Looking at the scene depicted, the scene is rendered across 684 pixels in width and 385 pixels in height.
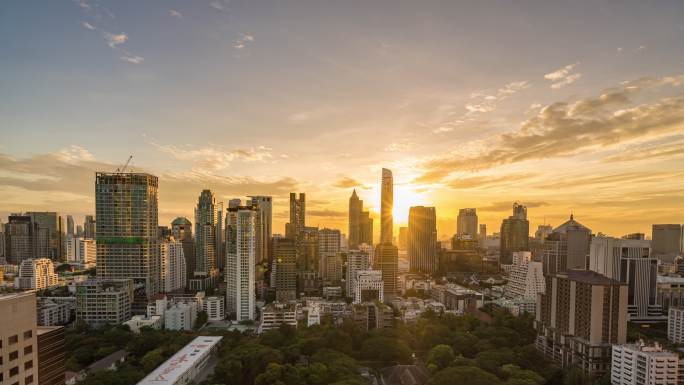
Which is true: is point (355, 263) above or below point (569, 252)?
below

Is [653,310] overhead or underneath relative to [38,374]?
underneath

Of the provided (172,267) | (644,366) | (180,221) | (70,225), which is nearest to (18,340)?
(644,366)

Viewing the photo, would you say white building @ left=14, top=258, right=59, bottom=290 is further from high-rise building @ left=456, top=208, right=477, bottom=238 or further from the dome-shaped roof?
high-rise building @ left=456, top=208, right=477, bottom=238

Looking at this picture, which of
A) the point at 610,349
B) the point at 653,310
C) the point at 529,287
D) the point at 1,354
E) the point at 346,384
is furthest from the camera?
the point at 529,287

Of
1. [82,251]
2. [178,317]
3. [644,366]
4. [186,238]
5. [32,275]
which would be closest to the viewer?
[644,366]

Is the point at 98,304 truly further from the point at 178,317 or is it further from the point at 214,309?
the point at 214,309

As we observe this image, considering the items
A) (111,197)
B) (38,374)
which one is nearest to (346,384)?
(38,374)

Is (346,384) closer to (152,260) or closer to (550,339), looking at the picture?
(550,339)
